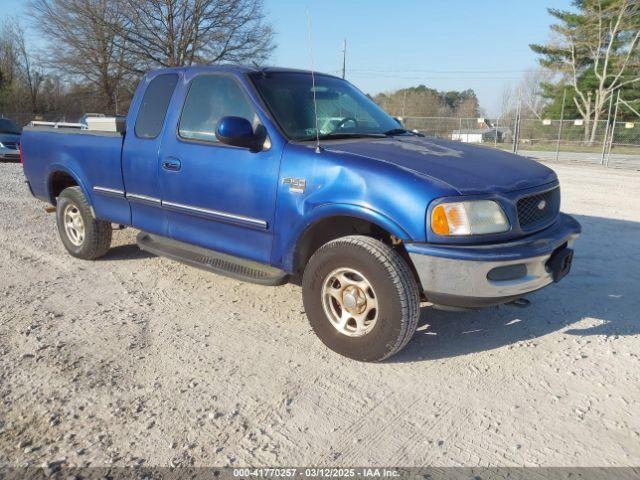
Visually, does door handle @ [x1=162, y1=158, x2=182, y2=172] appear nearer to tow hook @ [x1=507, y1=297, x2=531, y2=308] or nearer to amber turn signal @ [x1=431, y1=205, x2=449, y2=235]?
amber turn signal @ [x1=431, y1=205, x2=449, y2=235]

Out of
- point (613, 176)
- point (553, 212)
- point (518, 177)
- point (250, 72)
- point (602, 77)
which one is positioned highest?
point (602, 77)

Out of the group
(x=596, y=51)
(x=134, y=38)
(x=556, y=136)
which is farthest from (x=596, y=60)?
(x=134, y=38)

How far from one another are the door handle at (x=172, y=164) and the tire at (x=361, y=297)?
4.83ft

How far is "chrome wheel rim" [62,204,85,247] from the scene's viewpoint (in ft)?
18.2

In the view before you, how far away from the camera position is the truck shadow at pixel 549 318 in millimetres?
3695

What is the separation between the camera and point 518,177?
341 centimetres

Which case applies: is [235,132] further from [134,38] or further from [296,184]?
[134,38]

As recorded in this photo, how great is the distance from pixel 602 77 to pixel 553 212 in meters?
41.6

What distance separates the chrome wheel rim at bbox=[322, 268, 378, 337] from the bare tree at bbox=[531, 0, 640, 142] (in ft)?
132

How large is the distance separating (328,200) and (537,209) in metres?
1.38

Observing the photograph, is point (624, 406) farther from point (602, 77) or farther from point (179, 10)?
point (602, 77)

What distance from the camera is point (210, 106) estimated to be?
165 inches

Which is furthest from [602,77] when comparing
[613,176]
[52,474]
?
[52,474]

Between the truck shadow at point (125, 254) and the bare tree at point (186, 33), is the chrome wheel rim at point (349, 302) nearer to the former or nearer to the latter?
the truck shadow at point (125, 254)
